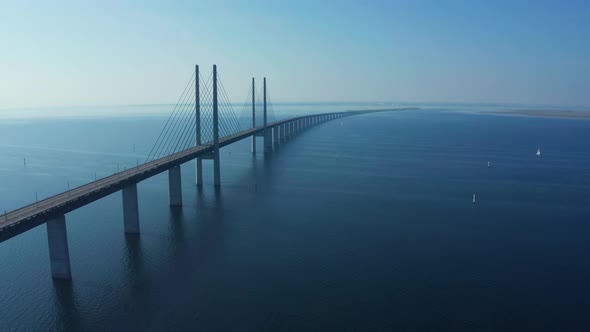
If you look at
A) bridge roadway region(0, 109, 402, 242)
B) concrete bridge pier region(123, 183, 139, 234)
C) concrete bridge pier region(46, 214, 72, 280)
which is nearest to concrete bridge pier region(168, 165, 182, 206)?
bridge roadway region(0, 109, 402, 242)

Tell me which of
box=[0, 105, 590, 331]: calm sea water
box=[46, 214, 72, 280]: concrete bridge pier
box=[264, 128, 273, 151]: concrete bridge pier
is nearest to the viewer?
box=[0, 105, 590, 331]: calm sea water

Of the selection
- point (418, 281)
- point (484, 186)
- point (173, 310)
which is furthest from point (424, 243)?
point (484, 186)

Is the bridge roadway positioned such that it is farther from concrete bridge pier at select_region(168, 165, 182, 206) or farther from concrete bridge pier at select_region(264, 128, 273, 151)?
concrete bridge pier at select_region(264, 128, 273, 151)

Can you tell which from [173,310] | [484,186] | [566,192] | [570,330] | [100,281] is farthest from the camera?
[484,186]

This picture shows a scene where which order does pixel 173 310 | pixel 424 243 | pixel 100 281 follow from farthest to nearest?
pixel 424 243 → pixel 100 281 → pixel 173 310

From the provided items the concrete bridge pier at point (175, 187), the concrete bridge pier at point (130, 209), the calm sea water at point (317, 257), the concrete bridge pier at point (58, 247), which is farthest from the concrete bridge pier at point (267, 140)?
the concrete bridge pier at point (58, 247)

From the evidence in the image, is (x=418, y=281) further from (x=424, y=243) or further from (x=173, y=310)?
(x=173, y=310)
